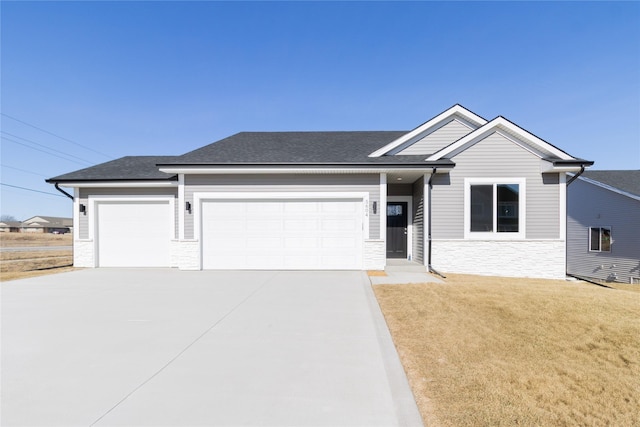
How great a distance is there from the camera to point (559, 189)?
1012 centimetres

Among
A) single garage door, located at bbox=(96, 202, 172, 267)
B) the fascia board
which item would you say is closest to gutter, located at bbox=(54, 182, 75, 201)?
single garage door, located at bbox=(96, 202, 172, 267)

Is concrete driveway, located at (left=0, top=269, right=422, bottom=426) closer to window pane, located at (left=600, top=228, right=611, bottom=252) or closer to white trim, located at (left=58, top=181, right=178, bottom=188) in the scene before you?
white trim, located at (left=58, top=181, right=178, bottom=188)

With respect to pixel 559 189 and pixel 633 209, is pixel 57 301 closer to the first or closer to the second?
pixel 559 189

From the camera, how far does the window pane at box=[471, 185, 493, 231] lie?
33.6 feet

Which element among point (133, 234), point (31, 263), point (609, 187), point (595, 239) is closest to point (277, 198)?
point (133, 234)

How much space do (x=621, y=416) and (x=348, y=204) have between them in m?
8.16

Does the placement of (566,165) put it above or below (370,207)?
above

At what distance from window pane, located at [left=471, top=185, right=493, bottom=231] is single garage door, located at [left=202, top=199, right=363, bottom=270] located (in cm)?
399

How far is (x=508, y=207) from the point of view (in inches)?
404

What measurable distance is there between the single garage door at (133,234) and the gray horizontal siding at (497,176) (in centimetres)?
1003

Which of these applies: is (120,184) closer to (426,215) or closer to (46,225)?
(426,215)

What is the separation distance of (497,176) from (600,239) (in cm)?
1077

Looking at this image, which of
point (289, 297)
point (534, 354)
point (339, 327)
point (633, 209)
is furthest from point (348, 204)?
point (633, 209)

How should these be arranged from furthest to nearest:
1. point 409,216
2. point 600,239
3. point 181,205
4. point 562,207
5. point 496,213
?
point 600,239 → point 409,216 → point 181,205 → point 496,213 → point 562,207
